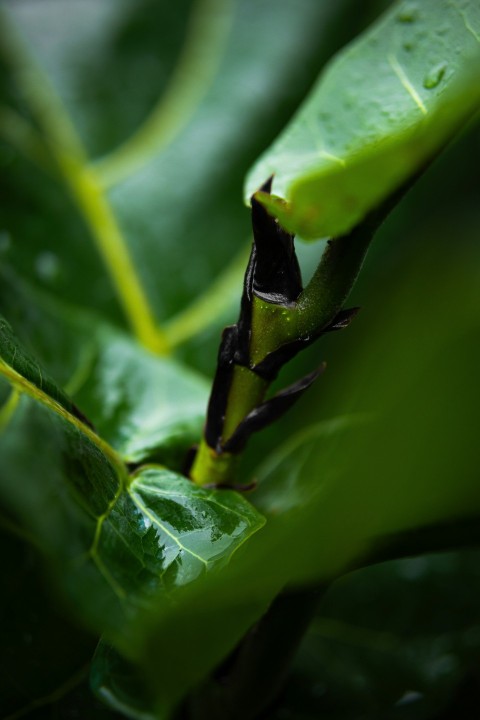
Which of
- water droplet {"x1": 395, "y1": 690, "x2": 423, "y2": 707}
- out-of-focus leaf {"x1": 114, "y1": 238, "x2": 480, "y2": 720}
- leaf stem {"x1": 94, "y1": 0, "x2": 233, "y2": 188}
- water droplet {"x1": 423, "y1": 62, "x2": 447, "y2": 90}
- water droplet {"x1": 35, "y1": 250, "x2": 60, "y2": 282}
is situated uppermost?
leaf stem {"x1": 94, "y1": 0, "x2": 233, "y2": 188}

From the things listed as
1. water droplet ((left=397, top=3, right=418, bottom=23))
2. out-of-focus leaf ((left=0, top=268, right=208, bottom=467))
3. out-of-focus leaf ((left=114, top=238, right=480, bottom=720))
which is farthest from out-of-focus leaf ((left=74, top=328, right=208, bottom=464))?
water droplet ((left=397, top=3, right=418, bottom=23))

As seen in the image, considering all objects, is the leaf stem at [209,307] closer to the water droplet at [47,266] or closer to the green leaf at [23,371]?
the water droplet at [47,266]

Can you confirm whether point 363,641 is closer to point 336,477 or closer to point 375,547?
point 375,547

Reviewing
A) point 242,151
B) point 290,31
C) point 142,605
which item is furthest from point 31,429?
point 290,31

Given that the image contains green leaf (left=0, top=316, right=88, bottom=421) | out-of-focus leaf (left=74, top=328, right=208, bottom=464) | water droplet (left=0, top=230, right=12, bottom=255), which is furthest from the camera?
water droplet (left=0, top=230, right=12, bottom=255)

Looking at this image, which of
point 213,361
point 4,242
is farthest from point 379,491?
point 4,242

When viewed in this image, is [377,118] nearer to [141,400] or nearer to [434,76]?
[434,76]

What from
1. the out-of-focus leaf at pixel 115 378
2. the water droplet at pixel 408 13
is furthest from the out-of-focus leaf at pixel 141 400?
the water droplet at pixel 408 13

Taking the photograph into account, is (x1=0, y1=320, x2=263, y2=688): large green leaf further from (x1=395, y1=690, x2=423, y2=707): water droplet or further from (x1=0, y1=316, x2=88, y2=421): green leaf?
(x1=395, y1=690, x2=423, y2=707): water droplet

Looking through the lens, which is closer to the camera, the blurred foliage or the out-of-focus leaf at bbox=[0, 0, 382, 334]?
the blurred foliage
